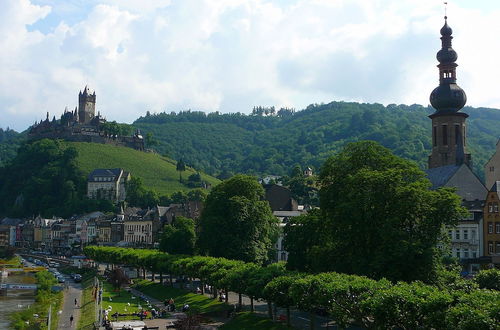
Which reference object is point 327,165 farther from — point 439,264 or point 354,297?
point 354,297

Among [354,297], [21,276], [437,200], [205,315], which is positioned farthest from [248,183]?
[21,276]

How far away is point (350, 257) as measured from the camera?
4756cm

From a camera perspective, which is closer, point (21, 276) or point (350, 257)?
point (350, 257)

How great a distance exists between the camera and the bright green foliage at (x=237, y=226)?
7525cm

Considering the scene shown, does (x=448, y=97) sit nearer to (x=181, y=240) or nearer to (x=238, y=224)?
(x=238, y=224)

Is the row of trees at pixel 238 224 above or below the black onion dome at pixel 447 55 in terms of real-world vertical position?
below

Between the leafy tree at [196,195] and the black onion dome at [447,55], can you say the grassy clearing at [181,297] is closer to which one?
the black onion dome at [447,55]

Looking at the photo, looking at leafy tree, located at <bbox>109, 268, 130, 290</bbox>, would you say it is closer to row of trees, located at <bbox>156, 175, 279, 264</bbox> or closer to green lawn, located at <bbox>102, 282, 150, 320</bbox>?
green lawn, located at <bbox>102, 282, 150, 320</bbox>

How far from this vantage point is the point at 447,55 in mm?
100750

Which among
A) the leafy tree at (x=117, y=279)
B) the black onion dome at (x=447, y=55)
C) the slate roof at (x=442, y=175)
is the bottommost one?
the leafy tree at (x=117, y=279)

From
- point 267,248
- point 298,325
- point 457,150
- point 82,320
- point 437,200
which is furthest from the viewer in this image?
point 457,150

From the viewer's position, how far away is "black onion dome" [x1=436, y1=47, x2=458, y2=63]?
100 meters

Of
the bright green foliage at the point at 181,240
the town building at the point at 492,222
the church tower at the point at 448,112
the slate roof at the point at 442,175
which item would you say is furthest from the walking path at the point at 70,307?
the church tower at the point at 448,112

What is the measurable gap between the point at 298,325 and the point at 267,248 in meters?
27.6
